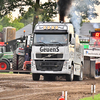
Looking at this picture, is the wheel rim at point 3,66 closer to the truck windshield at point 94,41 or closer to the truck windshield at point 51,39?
the truck windshield at point 94,41

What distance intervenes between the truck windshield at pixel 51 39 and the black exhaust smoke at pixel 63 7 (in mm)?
12964

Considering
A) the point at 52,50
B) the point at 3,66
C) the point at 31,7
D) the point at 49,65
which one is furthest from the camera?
the point at 31,7

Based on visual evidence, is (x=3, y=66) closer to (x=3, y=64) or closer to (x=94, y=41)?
(x=3, y=64)

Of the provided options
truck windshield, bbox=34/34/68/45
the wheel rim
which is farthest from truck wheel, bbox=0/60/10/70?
truck windshield, bbox=34/34/68/45

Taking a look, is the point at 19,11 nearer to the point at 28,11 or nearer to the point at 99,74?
the point at 28,11

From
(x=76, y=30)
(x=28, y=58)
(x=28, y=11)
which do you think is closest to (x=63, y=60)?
(x=28, y=58)

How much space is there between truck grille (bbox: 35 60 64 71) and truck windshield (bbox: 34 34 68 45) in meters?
1.13

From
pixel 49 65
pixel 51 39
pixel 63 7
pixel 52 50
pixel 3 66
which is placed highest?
pixel 63 7

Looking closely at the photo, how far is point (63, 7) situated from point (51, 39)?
14.4 metres

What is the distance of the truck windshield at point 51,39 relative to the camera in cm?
2167

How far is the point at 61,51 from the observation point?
21.6 m

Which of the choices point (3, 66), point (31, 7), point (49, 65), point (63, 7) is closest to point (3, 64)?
point (3, 66)

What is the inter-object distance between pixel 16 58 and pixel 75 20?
8681 millimetres

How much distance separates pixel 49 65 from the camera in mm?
21906
